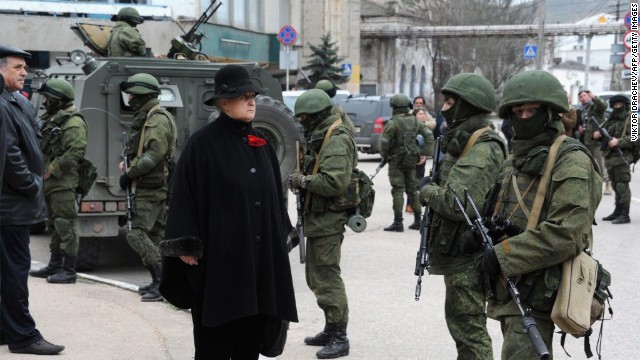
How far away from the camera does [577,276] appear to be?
418cm

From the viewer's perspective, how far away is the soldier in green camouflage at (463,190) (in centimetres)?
538

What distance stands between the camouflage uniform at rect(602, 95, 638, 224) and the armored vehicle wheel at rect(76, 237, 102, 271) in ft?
25.7

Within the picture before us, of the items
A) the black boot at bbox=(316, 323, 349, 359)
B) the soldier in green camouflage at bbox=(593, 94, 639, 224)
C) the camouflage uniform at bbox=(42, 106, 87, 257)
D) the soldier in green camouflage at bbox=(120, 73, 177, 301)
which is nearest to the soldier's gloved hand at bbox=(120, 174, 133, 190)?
the soldier in green camouflage at bbox=(120, 73, 177, 301)

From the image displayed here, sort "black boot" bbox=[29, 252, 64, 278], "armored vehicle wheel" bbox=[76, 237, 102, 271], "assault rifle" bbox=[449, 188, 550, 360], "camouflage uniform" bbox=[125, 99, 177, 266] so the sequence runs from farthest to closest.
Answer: "armored vehicle wheel" bbox=[76, 237, 102, 271]
"black boot" bbox=[29, 252, 64, 278]
"camouflage uniform" bbox=[125, 99, 177, 266]
"assault rifle" bbox=[449, 188, 550, 360]

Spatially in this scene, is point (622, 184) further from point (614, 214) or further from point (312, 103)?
point (312, 103)

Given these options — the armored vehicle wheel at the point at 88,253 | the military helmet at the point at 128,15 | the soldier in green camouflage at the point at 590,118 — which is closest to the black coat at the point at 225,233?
the armored vehicle wheel at the point at 88,253

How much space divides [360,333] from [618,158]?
26.5 feet

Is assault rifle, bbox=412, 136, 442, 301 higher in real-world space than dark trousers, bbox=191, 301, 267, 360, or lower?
higher

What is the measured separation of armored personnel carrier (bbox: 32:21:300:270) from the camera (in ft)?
31.6

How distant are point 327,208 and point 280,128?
12.2ft

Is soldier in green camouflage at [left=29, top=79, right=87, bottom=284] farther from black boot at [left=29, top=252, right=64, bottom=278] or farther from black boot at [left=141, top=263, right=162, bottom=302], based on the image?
black boot at [left=141, top=263, right=162, bottom=302]

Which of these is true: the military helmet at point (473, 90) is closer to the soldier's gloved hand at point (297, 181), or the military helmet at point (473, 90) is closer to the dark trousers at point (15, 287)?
the soldier's gloved hand at point (297, 181)

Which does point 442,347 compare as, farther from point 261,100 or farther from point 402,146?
point 402,146

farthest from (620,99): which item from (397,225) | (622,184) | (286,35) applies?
(286,35)
